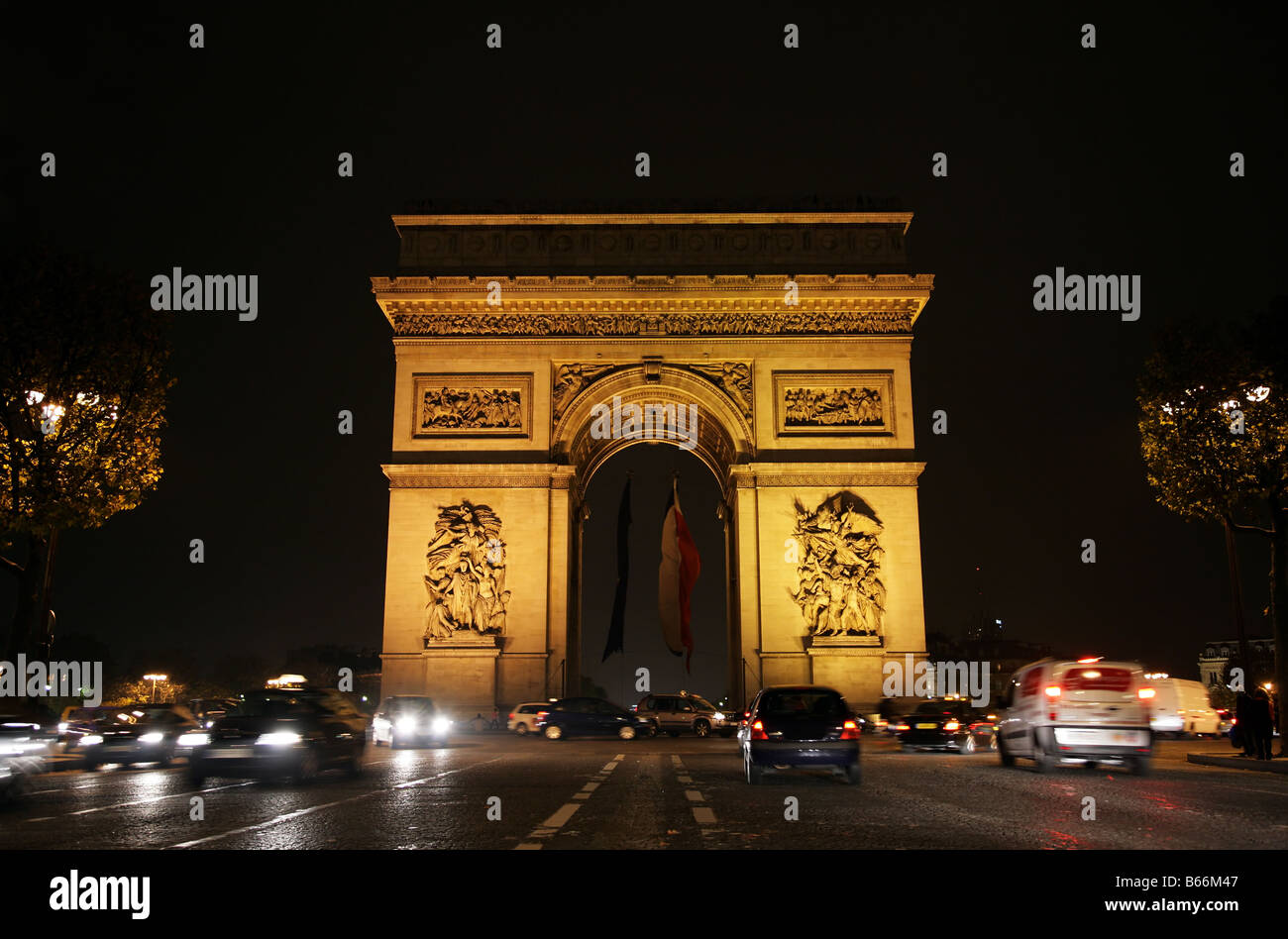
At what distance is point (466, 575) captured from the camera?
39.1 metres

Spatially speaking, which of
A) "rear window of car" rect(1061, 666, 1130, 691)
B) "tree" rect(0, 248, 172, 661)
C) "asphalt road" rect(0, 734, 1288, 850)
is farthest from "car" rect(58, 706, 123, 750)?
"rear window of car" rect(1061, 666, 1130, 691)

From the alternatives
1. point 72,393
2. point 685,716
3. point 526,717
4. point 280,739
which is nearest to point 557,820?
point 280,739

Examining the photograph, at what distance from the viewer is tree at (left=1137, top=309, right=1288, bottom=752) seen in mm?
23250

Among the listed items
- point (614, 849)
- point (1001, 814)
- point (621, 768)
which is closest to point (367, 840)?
point (614, 849)

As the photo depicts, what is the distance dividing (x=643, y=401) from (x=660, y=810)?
32.2 meters

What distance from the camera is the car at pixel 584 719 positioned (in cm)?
3372

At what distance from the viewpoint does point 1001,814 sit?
10.6m

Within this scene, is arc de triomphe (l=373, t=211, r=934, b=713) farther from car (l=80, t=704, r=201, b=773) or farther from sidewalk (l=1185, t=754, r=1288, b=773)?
sidewalk (l=1185, t=754, r=1288, b=773)

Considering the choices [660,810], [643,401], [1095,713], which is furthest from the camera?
[643,401]

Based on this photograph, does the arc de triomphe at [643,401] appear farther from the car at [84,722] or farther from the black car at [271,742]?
the black car at [271,742]

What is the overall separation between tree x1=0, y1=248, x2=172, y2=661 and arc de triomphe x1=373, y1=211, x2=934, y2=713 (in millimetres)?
14758

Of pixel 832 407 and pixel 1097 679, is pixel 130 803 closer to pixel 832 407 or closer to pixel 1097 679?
pixel 1097 679

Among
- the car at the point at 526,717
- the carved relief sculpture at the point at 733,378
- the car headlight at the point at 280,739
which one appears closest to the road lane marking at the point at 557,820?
the car headlight at the point at 280,739
